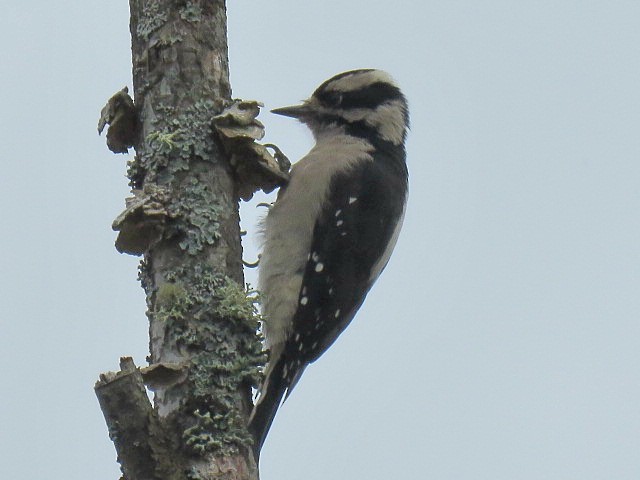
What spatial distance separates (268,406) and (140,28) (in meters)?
1.37

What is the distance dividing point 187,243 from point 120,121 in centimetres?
57

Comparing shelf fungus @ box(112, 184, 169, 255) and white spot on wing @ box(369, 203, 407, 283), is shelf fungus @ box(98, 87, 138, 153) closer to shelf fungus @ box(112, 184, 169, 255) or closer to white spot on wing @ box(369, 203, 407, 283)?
shelf fungus @ box(112, 184, 169, 255)

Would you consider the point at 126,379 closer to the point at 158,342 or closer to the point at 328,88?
the point at 158,342

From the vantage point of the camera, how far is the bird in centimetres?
416

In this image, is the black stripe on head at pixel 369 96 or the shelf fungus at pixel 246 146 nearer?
the shelf fungus at pixel 246 146

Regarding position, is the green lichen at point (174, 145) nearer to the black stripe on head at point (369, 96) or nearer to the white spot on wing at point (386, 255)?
the white spot on wing at point (386, 255)

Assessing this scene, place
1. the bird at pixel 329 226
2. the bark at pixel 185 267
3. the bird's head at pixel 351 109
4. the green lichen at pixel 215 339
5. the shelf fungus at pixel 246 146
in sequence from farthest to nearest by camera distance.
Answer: the bird's head at pixel 351 109, the bird at pixel 329 226, the shelf fungus at pixel 246 146, the green lichen at pixel 215 339, the bark at pixel 185 267

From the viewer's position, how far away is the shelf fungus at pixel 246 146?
341 centimetres

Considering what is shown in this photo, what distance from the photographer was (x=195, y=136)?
3.39 metres

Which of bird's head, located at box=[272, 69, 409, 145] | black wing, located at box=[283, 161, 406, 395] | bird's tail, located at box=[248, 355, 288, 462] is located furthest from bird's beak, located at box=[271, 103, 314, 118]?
bird's tail, located at box=[248, 355, 288, 462]

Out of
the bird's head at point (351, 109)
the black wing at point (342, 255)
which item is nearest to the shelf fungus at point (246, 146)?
the black wing at point (342, 255)

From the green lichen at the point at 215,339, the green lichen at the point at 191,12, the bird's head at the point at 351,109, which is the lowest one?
the green lichen at the point at 215,339

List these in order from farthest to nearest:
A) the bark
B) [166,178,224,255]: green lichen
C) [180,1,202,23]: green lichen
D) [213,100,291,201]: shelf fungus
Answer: [180,1,202,23]: green lichen → [213,100,291,201]: shelf fungus → [166,178,224,255]: green lichen → the bark

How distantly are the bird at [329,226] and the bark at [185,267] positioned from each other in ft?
2.54
